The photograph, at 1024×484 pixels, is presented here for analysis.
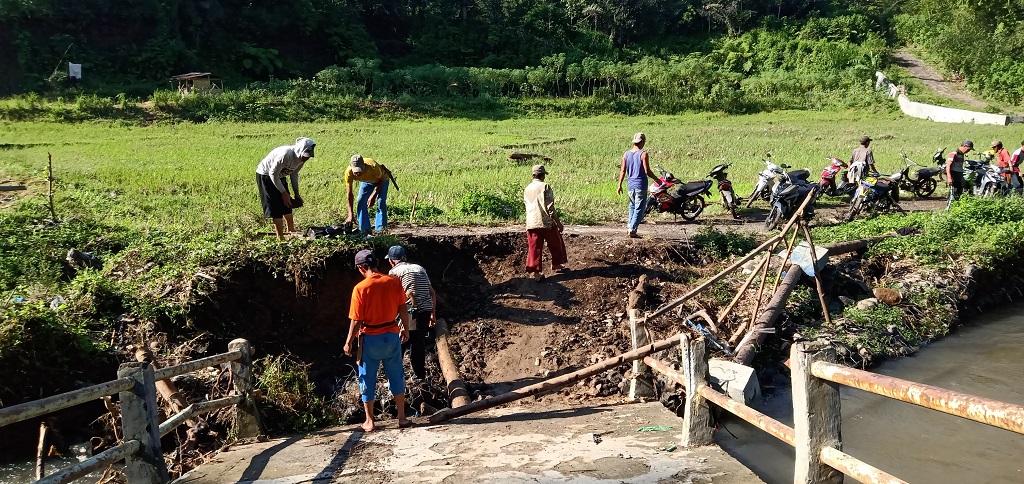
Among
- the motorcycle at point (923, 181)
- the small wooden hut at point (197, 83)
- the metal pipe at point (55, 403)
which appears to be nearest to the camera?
the metal pipe at point (55, 403)

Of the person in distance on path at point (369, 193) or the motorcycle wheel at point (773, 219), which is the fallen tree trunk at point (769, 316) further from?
Answer: the person in distance on path at point (369, 193)

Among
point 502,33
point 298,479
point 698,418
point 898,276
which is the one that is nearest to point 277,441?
point 298,479

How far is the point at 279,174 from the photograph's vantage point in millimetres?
9289

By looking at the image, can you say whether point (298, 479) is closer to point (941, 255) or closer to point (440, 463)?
point (440, 463)

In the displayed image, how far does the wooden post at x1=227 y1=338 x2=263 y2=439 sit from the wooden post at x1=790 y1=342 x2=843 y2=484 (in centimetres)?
435

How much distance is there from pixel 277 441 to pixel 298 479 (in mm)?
1209

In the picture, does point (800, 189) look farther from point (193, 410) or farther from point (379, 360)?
point (193, 410)

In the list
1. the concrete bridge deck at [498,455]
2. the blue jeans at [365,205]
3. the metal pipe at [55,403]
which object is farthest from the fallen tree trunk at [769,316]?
the metal pipe at [55,403]

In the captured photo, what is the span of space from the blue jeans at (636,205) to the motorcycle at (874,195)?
16.9ft

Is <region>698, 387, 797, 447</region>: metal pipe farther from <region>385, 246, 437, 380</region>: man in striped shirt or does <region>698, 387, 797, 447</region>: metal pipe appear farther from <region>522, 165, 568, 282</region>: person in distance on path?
<region>522, 165, 568, 282</region>: person in distance on path

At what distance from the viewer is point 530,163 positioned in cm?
1936

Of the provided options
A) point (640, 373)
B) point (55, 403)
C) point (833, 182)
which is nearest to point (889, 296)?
point (833, 182)

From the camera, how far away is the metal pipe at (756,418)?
A: 13.3 ft

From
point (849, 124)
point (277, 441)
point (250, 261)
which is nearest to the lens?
point (277, 441)
